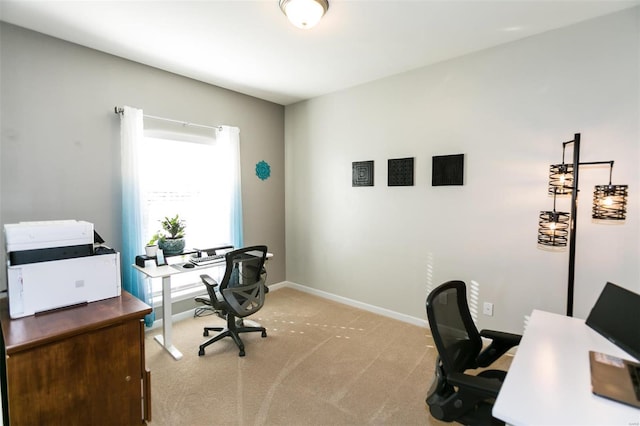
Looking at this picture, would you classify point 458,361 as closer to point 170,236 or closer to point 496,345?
point 496,345

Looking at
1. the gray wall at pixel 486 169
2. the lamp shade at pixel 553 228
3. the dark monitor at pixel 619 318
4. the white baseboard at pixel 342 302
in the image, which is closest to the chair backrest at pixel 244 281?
the white baseboard at pixel 342 302

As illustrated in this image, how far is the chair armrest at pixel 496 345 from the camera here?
5.41 feet

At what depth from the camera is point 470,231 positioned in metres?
2.90

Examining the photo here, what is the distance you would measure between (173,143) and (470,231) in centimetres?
328

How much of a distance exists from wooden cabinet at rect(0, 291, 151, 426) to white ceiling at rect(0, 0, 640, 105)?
2.06 meters

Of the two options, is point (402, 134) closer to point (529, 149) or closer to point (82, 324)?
point (529, 149)

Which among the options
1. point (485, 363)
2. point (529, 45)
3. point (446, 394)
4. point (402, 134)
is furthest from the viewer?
point (402, 134)

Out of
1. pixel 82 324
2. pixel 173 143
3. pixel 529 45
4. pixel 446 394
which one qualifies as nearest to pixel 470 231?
pixel 529 45

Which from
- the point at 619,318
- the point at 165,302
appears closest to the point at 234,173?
the point at 165,302

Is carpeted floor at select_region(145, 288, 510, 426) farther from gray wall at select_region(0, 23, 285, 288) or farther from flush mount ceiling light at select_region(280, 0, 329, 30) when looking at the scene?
flush mount ceiling light at select_region(280, 0, 329, 30)

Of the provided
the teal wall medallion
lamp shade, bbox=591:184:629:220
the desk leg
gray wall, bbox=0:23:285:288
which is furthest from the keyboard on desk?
lamp shade, bbox=591:184:629:220

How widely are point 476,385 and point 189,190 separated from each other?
3.26 metres

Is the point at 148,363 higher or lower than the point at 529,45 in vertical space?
lower

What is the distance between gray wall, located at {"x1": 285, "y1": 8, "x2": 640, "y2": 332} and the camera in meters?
2.23
